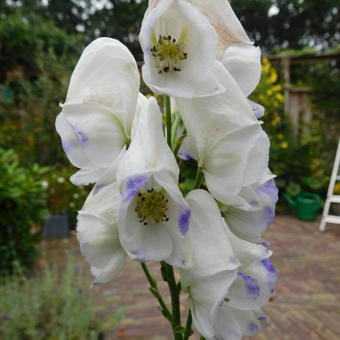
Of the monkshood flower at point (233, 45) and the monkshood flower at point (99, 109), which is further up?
the monkshood flower at point (233, 45)

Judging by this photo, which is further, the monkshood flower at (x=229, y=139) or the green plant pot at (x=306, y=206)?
the green plant pot at (x=306, y=206)

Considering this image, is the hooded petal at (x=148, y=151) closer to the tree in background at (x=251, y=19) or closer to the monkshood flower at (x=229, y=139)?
the monkshood flower at (x=229, y=139)

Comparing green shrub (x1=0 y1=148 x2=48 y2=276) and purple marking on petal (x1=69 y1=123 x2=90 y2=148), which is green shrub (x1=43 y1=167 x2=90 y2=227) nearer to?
green shrub (x1=0 y1=148 x2=48 y2=276)

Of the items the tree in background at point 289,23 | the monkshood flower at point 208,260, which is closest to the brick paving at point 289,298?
the monkshood flower at point 208,260

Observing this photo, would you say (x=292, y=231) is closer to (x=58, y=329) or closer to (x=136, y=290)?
(x=136, y=290)

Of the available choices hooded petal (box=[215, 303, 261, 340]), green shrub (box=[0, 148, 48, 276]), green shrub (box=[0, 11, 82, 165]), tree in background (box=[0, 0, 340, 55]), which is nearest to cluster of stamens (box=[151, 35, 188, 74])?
hooded petal (box=[215, 303, 261, 340])

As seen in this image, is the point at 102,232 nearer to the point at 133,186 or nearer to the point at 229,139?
the point at 133,186

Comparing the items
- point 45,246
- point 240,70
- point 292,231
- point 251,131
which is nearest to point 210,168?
point 251,131

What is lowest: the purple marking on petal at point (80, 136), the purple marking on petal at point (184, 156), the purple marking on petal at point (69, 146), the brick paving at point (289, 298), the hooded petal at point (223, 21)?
the brick paving at point (289, 298)
